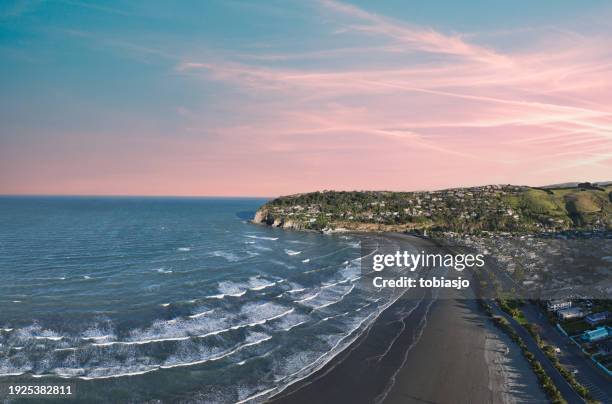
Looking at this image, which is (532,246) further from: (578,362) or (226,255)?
(226,255)

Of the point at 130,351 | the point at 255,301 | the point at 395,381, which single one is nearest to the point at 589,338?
the point at 395,381

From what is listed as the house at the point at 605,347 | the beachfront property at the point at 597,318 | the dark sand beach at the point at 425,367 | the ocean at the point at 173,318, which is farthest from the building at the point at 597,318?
the ocean at the point at 173,318

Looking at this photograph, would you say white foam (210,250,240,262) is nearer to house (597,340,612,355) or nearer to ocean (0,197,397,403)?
ocean (0,197,397,403)

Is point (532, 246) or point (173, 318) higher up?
point (532, 246)

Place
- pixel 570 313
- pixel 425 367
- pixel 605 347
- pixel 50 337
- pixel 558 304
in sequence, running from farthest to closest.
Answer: pixel 558 304
pixel 570 313
pixel 605 347
pixel 50 337
pixel 425 367

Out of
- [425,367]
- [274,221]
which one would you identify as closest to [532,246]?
[425,367]

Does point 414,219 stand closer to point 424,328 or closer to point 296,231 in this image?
point 296,231

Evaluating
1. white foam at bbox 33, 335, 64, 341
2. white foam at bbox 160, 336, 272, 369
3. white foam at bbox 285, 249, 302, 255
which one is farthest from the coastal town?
white foam at bbox 33, 335, 64, 341
